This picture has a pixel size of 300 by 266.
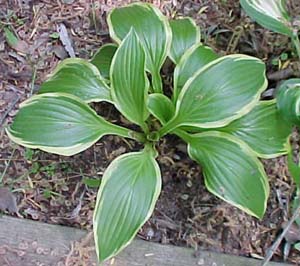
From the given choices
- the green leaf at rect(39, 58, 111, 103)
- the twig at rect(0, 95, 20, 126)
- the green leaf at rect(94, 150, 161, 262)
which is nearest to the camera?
the green leaf at rect(94, 150, 161, 262)

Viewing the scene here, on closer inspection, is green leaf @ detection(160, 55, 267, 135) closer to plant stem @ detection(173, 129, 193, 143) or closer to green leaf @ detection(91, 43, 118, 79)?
plant stem @ detection(173, 129, 193, 143)

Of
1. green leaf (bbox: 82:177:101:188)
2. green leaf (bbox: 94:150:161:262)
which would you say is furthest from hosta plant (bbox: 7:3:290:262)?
green leaf (bbox: 82:177:101:188)

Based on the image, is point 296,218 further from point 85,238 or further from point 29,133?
point 29,133

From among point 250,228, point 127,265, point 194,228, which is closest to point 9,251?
point 127,265

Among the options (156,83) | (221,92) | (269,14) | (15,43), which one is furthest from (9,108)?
(269,14)

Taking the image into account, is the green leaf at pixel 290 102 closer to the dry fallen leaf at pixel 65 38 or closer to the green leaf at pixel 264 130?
the green leaf at pixel 264 130

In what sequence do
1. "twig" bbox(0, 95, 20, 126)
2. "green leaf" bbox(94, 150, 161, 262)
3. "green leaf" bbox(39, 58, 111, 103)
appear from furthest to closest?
"twig" bbox(0, 95, 20, 126) < "green leaf" bbox(39, 58, 111, 103) < "green leaf" bbox(94, 150, 161, 262)
